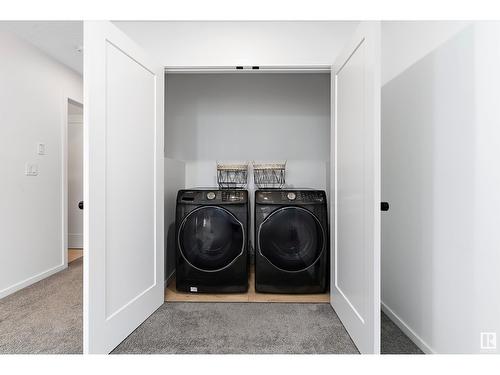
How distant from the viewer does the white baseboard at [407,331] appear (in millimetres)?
1335

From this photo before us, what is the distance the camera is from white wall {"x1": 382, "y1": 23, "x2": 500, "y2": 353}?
103 cm

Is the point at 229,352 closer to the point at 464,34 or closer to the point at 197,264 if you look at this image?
the point at 197,264

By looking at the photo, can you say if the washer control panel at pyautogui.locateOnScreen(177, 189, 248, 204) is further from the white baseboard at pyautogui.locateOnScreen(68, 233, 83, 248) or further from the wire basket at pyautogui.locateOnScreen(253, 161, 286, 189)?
the white baseboard at pyautogui.locateOnScreen(68, 233, 83, 248)

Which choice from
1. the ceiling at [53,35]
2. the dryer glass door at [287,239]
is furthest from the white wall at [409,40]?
the ceiling at [53,35]

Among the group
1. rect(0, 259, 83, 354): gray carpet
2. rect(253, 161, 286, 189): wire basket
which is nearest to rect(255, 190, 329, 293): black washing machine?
rect(253, 161, 286, 189): wire basket

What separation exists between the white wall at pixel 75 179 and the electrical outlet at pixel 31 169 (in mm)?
1243

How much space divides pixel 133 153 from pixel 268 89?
1.75m

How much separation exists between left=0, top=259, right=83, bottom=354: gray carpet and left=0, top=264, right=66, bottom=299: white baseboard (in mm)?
39

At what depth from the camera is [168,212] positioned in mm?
2229

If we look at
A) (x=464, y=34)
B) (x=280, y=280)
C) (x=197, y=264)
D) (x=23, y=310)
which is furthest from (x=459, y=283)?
(x=23, y=310)

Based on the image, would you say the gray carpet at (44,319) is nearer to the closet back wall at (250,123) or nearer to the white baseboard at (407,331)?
the closet back wall at (250,123)

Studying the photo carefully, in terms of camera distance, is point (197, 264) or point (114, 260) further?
point (197, 264)

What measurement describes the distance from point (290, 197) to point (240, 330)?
98cm

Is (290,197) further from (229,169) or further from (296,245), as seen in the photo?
(229,169)
